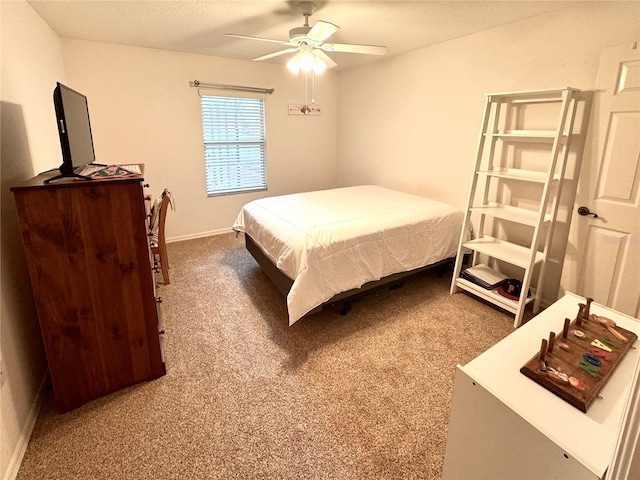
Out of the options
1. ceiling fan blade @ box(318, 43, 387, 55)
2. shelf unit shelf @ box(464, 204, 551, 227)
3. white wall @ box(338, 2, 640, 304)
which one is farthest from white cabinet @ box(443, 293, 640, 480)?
ceiling fan blade @ box(318, 43, 387, 55)

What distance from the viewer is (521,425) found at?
Result: 97 cm

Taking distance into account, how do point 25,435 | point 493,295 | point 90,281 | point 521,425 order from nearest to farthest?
point 521,425 → point 25,435 → point 90,281 → point 493,295

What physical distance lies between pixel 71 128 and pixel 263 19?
189 cm

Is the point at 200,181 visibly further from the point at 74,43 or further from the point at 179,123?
the point at 74,43

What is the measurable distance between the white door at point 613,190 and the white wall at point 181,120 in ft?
11.8

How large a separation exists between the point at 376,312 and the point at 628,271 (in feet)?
5.83

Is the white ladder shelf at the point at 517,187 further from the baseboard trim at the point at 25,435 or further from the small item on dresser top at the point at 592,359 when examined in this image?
the baseboard trim at the point at 25,435

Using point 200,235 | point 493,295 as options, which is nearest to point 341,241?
point 493,295

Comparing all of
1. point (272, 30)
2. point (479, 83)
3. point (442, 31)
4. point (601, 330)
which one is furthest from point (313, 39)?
point (601, 330)

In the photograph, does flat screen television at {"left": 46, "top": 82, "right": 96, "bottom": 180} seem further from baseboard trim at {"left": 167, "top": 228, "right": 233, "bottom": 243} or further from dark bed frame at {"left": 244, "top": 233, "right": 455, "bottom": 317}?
baseboard trim at {"left": 167, "top": 228, "right": 233, "bottom": 243}

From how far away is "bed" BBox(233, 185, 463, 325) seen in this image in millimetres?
2348

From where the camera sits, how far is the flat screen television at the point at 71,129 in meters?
1.58

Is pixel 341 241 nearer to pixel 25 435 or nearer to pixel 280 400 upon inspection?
pixel 280 400

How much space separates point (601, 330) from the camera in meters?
1.32
